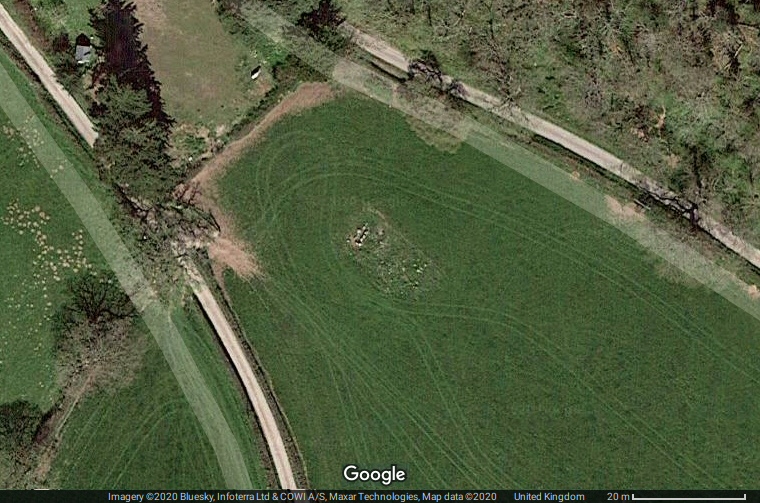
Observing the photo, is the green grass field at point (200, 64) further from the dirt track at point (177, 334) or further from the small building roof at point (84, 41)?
the dirt track at point (177, 334)

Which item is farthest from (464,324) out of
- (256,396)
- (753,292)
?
(753,292)

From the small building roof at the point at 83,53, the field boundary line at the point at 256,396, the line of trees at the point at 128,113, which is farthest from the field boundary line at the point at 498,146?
the field boundary line at the point at 256,396

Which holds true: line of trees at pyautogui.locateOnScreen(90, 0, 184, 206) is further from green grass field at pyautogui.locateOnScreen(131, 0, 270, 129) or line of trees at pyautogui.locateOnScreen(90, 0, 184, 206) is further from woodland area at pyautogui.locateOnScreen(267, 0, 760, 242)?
woodland area at pyautogui.locateOnScreen(267, 0, 760, 242)

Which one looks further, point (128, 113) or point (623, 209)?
point (623, 209)

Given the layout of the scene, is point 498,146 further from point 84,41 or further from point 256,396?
point 84,41

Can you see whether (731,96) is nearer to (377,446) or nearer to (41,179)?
(377,446)

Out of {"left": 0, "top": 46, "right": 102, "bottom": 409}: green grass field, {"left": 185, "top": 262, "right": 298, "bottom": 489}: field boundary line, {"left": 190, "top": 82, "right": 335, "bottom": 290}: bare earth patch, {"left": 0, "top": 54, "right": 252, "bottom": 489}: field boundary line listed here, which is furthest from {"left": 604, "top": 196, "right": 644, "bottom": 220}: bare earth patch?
{"left": 0, "top": 46, "right": 102, "bottom": 409}: green grass field
